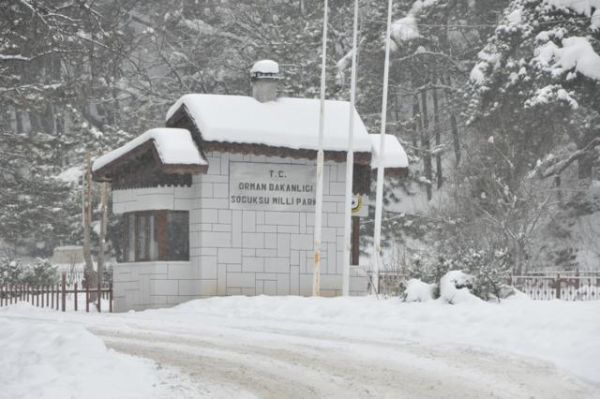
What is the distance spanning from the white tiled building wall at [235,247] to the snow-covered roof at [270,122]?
768mm

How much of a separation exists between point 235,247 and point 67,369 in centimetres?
1394

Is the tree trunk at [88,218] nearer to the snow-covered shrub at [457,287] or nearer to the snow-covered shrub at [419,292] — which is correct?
the snow-covered shrub at [419,292]

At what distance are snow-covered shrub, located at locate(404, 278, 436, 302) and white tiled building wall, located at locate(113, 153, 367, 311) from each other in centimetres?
575

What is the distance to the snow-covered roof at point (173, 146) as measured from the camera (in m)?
23.3

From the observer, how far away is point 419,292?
63.4 ft

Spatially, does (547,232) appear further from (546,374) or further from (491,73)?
(546,374)

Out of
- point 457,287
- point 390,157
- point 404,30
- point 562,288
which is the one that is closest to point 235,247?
point 390,157

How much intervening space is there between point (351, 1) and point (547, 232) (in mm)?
16662

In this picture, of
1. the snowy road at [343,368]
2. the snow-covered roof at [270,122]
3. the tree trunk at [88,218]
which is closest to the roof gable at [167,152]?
the snow-covered roof at [270,122]

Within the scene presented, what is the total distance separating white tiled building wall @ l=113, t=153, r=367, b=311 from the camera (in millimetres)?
24281

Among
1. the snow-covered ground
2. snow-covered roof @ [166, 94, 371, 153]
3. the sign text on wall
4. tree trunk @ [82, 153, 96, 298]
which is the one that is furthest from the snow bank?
the snow-covered ground

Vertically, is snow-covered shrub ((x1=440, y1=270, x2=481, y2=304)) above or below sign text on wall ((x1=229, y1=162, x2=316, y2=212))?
below

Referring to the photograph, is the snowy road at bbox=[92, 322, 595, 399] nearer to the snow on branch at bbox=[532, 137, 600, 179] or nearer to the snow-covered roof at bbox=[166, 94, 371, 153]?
the snow-covered roof at bbox=[166, 94, 371, 153]

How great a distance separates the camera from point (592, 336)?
42.5 ft
